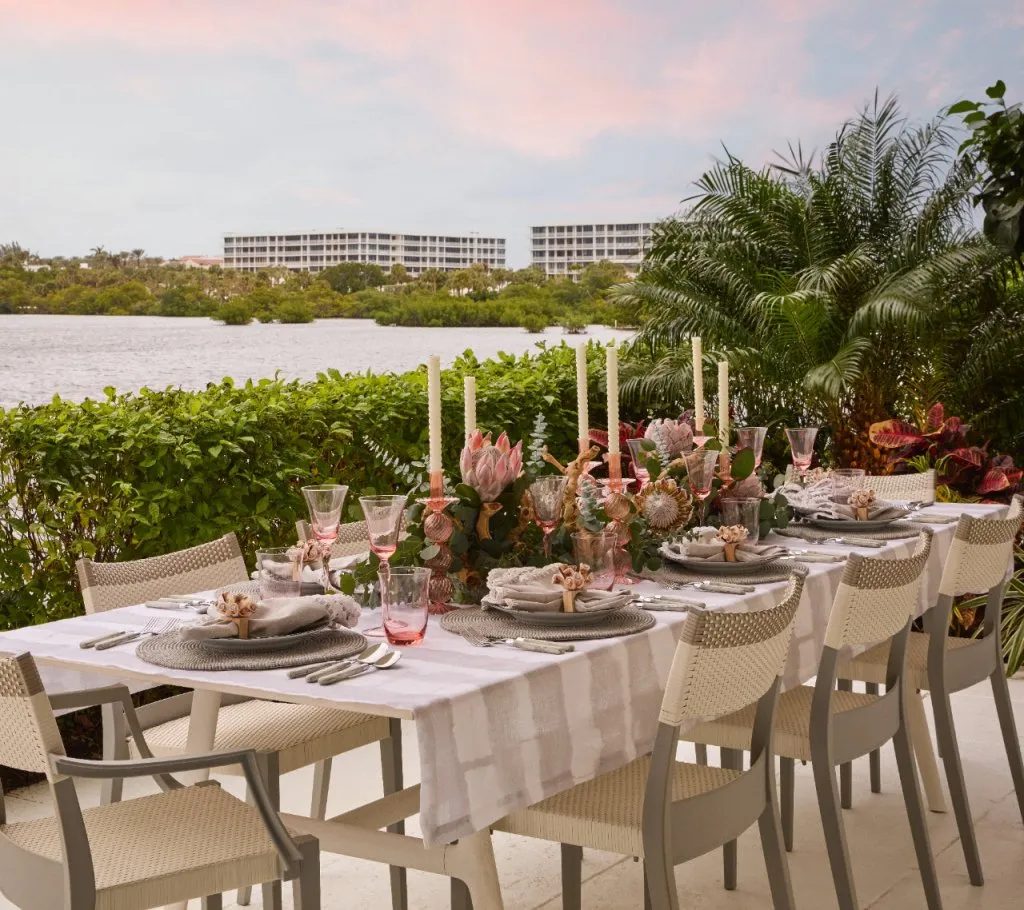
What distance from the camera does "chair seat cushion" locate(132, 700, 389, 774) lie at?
3.05 m

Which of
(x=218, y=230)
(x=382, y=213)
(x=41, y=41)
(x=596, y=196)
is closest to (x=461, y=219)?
(x=382, y=213)

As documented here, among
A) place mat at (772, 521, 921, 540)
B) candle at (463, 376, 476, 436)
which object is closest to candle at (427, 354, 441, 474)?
candle at (463, 376, 476, 436)

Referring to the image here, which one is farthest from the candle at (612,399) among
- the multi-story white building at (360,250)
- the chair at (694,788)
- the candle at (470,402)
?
the multi-story white building at (360,250)

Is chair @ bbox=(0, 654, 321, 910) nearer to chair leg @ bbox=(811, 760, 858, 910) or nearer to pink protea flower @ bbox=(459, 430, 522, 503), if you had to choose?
pink protea flower @ bbox=(459, 430, 522, 503)

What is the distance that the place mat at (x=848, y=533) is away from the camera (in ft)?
12.3

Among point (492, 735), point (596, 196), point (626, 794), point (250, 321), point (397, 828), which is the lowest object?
point (397, 828)

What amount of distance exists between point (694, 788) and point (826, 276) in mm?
4650

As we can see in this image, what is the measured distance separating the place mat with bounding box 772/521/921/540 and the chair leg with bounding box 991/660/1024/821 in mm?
477

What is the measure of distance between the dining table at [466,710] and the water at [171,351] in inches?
90.8

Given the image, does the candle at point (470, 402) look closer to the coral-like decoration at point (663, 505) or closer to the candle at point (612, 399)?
the candle at point (612, 399)

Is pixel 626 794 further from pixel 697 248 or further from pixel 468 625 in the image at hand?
pixel 697 248

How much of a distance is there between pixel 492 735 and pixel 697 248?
5739mm

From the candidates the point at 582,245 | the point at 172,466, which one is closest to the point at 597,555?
the point at 172,466

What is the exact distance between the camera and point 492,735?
7.37ft
